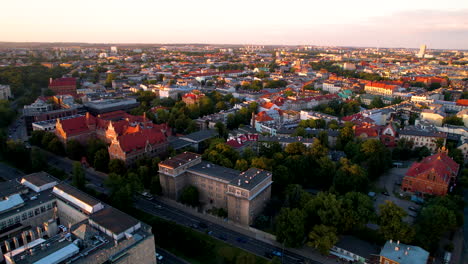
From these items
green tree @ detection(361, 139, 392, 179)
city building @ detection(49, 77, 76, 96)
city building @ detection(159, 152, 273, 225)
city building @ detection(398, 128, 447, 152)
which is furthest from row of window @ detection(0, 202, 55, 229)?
city building @ detection(49, 77, 76, 96)

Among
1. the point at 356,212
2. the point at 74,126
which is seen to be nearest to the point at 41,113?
the point at 74,126

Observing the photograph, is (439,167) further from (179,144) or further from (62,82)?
(62,82)

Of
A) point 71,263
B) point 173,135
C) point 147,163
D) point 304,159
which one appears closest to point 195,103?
point 173,135

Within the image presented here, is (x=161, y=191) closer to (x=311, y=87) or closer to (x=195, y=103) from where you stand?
(x=195, y=103)

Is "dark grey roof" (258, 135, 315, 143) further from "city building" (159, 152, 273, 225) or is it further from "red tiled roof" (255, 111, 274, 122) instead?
"city building" (159, 152, 273, 225)

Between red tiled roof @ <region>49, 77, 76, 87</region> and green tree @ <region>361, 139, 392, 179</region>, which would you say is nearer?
green tree @ <region>361, 139, 392, 179</region>

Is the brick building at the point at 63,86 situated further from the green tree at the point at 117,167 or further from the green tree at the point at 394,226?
the green tree at the point at 394,226
